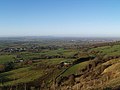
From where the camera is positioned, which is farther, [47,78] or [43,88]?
[47,78]

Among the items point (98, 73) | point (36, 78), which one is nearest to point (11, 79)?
point (36, 78)

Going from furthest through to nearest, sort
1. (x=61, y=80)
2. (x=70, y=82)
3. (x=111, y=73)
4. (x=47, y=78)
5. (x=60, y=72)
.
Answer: (x=60, y=72)
(x=47, y=78)
(x=61, y=80)
(x=70, y=82)
(x=111, y=73)

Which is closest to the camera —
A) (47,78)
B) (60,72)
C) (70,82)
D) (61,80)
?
(70,82)

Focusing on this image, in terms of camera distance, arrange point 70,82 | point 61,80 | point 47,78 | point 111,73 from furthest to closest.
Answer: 1. point 47,78
2. point 61,80
3. point 70,82
4. point 111,73

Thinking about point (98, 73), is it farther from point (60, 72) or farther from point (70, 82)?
point (60, 72)

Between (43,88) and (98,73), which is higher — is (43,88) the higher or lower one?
the lower one

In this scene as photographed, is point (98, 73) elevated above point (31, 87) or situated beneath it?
elevated above

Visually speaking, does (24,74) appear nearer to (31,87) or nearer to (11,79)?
(11,79)

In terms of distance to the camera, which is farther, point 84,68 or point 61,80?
point 84,68

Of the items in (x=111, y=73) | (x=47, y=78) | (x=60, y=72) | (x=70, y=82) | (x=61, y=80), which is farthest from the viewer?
(x=60, y=72)

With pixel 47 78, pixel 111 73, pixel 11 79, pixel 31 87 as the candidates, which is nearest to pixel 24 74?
pixel 11 79
